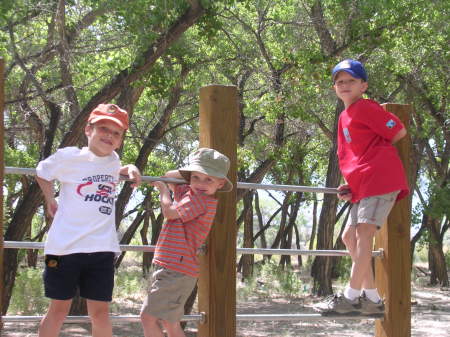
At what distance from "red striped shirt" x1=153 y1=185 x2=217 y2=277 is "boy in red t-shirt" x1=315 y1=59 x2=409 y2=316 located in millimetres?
821

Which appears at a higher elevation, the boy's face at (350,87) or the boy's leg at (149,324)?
the boy's face at (350,87)

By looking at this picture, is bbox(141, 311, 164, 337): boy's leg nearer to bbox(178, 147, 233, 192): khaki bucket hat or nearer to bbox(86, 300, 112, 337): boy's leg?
bbox(86, 300, 112, 337): boy's leg

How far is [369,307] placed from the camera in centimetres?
379

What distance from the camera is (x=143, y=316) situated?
3.40 meters

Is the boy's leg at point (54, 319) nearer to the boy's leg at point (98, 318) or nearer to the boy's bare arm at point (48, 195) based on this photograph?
the boy's leg at point (98, 318)

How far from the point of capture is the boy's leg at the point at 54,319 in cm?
316

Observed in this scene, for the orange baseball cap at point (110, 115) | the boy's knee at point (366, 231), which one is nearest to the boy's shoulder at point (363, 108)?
the boy's knee at point (366, 231)

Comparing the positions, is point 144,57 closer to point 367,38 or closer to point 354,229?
point 367,38

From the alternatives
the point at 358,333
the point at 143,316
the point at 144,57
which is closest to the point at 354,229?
the point at 143,316

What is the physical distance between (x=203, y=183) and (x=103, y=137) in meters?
0.54

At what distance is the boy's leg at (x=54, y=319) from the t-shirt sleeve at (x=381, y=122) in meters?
1.85

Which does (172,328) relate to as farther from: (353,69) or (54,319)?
(353,69)

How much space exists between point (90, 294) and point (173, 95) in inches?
382

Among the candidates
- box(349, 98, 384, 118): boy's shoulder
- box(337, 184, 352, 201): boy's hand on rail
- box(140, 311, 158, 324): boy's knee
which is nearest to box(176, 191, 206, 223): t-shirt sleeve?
box(140, 311, 158, 324): boy's knee
